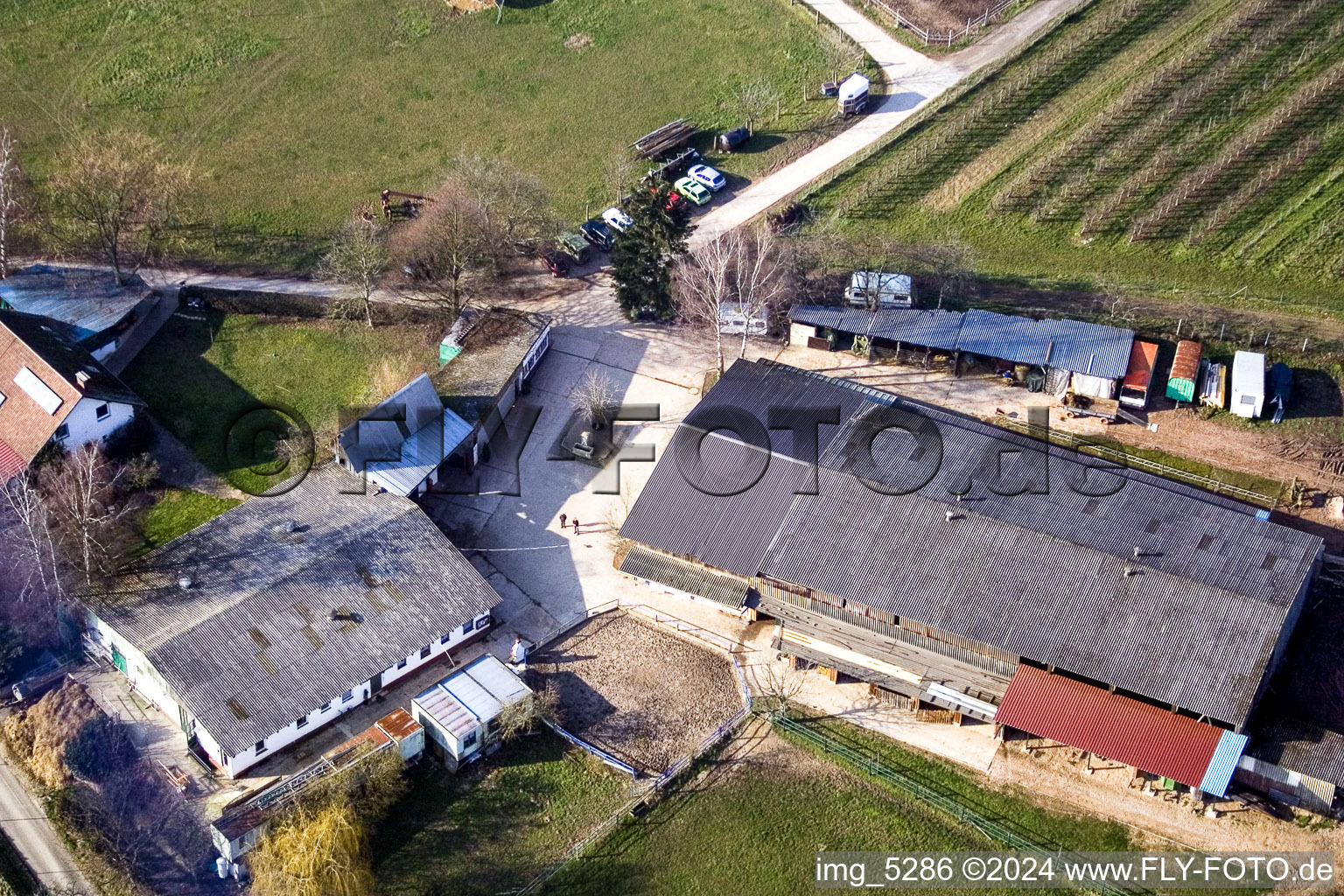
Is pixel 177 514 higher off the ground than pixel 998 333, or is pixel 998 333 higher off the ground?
pixel 998 333

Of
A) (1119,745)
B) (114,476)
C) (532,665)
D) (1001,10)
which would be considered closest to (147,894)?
(532,665)

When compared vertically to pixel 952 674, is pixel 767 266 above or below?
above

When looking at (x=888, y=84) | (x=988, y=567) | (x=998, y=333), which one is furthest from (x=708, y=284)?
(x=888, y=84)

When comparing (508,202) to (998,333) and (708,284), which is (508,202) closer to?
(708,284)

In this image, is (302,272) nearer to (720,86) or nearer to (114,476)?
(114,476)

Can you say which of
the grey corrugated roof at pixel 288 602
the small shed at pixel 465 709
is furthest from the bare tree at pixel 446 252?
the small shed at pixel 465 709

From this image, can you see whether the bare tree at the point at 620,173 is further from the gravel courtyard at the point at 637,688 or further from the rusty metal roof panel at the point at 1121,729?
the rusty metal roof panel at the point at 1121,729

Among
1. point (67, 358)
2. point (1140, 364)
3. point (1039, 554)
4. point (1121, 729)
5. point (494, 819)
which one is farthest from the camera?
point (1140, 364)
